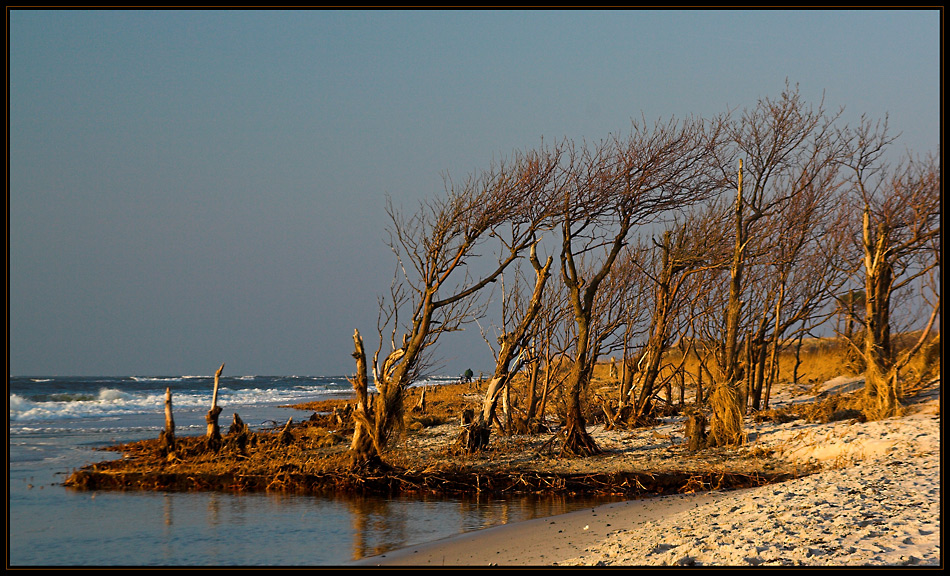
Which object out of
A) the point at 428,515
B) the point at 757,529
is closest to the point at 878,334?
the point at 757,529

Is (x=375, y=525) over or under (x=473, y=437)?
under

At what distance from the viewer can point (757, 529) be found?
7.75m

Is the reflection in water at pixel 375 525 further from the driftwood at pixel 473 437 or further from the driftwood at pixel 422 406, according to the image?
the driftwood at pixel 422 406

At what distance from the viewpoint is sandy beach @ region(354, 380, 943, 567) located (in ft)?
21.9

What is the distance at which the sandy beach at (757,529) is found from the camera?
263 inches

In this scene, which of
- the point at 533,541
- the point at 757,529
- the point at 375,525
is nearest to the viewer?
the point at 757,529

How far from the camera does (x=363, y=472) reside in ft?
44.3

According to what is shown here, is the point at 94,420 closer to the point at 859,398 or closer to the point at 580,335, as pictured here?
the point at 580,335

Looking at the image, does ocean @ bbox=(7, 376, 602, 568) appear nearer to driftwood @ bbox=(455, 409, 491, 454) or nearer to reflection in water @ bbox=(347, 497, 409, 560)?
reflection in water @ bbox=(347, 497, 409, 560)

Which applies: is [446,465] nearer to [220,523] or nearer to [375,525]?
[375,525]

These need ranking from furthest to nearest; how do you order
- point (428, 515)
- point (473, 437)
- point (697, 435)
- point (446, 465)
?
point (473, 437) → point (697, 435) → point (446, 465) → point (428, 515)

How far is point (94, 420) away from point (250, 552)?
29.6 meters

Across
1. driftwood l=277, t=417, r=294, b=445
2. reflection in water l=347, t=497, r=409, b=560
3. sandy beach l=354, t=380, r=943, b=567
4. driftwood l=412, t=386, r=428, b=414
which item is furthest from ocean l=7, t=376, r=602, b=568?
driftwood l=412, t=386, r=428, b=414
